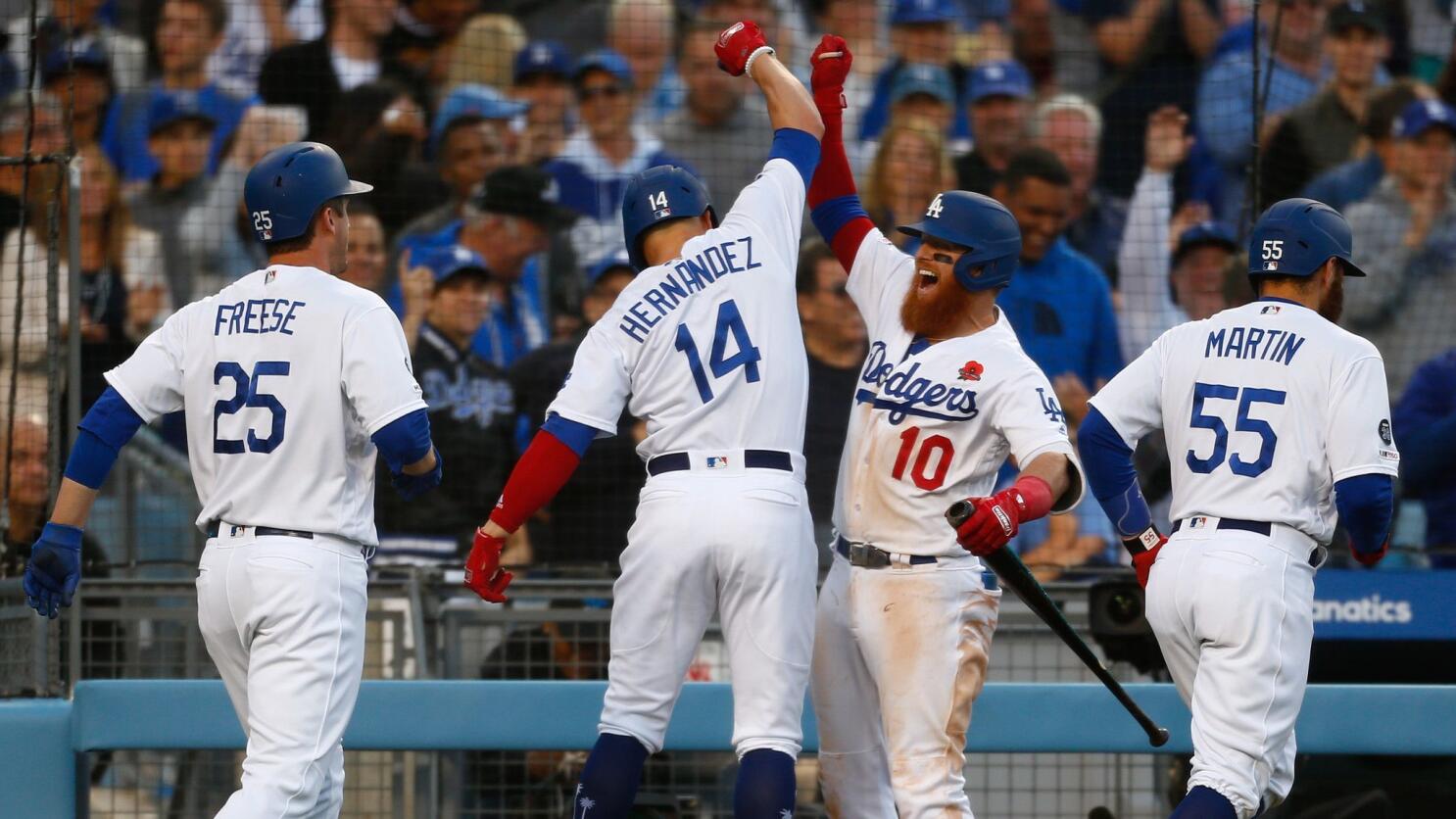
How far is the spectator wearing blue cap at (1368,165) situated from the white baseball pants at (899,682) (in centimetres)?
428

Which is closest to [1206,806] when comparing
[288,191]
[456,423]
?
[288,191]

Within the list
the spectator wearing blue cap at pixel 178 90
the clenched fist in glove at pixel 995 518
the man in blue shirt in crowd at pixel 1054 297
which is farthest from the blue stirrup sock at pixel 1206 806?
the spectator wearing blue cap at pixel 178 90

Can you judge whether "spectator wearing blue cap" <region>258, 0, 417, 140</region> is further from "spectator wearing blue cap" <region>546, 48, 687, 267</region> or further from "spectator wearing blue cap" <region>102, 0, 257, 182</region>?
"spectator wearing blue cap" <region>546, 48, 687, 267</region>

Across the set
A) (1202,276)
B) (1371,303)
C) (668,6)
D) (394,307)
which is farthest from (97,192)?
(1371,303)

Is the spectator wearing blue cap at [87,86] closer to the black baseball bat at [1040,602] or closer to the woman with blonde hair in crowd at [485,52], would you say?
the woman with blonde hair in crowd at [485,52]

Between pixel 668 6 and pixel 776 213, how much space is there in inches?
163

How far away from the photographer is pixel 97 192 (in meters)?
7.76

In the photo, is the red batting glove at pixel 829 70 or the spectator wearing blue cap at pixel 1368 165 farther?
the spectator wearing blue cap at pixel 1368 165

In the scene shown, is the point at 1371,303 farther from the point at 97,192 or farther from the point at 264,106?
the point at 97,192

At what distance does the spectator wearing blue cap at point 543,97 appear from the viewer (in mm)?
8094

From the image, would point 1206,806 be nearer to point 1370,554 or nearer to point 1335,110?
point 1370,554

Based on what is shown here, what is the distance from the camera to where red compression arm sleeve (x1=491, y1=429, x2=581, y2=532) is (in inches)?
172

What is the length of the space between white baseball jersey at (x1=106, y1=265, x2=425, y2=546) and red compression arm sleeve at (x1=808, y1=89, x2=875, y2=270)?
4.17 ft

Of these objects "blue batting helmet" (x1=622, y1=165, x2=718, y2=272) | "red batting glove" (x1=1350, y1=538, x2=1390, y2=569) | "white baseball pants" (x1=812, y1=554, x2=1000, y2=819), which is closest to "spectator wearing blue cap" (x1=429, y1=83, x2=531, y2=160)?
"blue batting helmet" (x1=622, y1=165, x2=718, y2=272)
